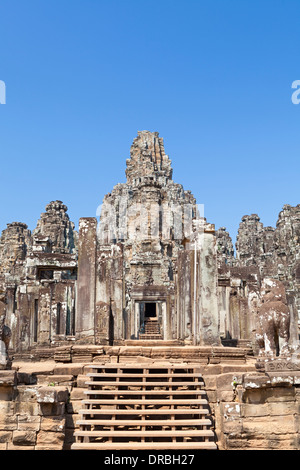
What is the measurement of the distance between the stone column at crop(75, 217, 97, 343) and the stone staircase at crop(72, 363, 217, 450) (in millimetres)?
3044

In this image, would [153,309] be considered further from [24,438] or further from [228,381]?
[24,438]

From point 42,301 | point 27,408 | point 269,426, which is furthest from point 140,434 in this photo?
point 42,301

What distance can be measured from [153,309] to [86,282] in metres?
25.8

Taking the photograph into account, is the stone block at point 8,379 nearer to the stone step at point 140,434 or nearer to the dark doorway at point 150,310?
the stone step at point 140,434

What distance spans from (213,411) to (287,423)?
4.45ft

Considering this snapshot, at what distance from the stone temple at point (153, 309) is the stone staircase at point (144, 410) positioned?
233 mm

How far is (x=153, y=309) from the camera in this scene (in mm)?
37375

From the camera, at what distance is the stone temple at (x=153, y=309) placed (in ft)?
26.6

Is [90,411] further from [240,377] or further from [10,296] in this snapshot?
[10,296]

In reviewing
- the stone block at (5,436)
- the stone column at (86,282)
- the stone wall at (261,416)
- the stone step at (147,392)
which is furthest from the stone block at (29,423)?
the stone column at (86,282)

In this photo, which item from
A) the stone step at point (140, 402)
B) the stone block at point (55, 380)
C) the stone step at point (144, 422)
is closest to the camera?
the stone step at point (144, 422)

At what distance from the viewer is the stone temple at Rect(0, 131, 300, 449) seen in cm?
810

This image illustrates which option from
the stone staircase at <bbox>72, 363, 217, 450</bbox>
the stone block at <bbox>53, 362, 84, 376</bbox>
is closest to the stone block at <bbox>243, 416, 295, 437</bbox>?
the stone staircase at <bbox>72, 363, 217, 450</bbox>
